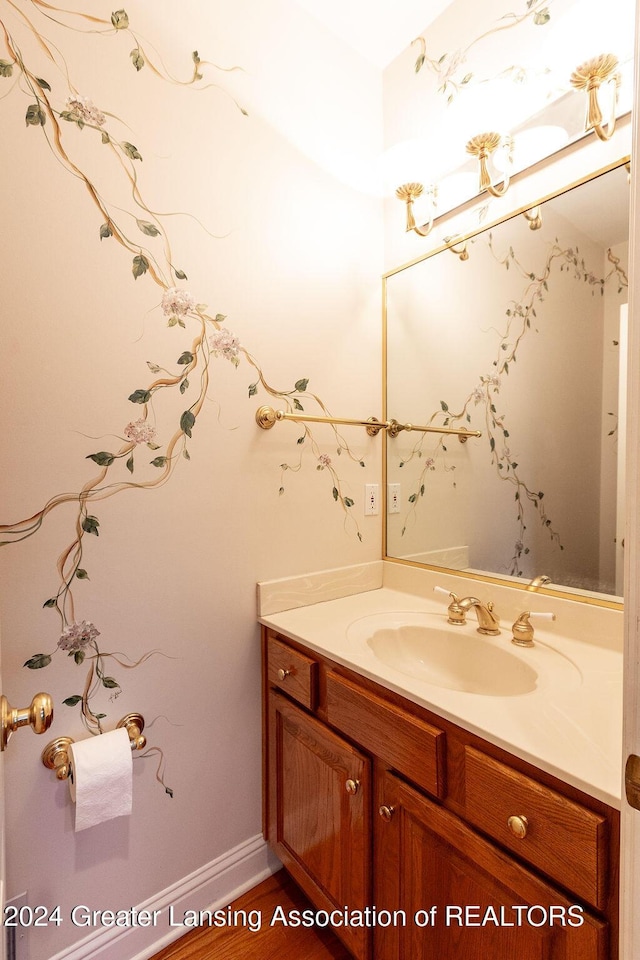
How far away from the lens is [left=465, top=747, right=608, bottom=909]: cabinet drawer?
0.65 m

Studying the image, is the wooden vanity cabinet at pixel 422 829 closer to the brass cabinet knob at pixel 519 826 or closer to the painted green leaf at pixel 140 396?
the brass cabinet knob at pixel 519 826

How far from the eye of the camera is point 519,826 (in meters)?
0.73

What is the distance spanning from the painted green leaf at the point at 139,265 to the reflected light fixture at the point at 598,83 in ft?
3.56

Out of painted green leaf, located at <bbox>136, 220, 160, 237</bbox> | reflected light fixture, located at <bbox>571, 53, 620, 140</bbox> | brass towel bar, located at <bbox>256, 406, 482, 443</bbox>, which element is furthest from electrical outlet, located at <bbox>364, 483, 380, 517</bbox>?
reflected light fixture, located at <bbox>571, 53, 620, 140</bbox>

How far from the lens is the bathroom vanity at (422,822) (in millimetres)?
687

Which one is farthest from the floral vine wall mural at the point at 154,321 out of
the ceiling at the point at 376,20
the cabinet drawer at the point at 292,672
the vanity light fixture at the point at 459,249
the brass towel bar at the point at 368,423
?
the vanity light fixture at the point at 459,249

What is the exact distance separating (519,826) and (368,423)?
1161mm

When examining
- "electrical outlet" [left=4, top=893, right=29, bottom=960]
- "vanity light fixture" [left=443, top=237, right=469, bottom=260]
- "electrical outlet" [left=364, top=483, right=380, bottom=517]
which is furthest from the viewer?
"electrical outlet" [left=364, top=483, right=380, bottom=517]

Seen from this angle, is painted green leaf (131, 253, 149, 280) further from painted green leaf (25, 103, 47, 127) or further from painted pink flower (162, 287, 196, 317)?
painted green leaf (25, 103, 47, 127)

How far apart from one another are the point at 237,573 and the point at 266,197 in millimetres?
1118

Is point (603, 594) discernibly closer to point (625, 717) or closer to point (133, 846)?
point (625, 717)

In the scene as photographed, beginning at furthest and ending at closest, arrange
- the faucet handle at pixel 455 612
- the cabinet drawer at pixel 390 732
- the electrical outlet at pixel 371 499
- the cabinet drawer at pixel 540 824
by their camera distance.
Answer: the electrical outlet at pixel 371 499, the faucet handle at pixel 455 612, the cabinet drawer at pixel 390 732, the cabinet drawer at pixel 540 824

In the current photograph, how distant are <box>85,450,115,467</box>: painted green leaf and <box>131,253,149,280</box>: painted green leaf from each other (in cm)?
44

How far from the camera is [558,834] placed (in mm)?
693
